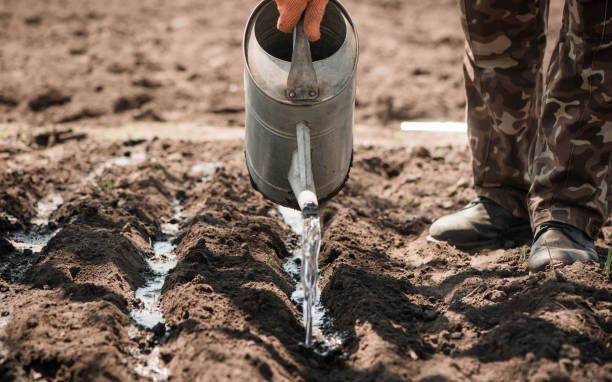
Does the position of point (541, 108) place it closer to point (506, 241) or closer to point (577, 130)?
point (577, 130)

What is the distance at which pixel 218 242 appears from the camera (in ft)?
9.68

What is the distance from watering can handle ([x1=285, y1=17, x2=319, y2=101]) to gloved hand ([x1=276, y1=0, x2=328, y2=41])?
0.02 m

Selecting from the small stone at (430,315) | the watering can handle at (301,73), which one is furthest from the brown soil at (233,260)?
the watering can handle at (301,73)

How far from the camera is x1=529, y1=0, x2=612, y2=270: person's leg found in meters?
2.49

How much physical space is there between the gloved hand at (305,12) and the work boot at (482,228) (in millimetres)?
1330

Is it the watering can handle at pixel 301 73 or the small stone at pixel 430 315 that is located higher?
the watering can handle at pixel 301 73

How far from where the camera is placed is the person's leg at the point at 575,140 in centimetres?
249

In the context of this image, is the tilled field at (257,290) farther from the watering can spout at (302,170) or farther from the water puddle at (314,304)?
the watering can spout at (302,170)

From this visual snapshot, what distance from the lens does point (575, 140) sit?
2.58m

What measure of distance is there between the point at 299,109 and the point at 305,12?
0.34 m

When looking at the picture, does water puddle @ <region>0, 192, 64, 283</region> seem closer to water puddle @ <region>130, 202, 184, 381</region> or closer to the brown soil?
the brown soil

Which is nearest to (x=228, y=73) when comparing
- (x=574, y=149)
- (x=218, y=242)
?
(x=218, y=242)

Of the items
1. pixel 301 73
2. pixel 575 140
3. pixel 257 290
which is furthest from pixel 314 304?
pixel 575 140

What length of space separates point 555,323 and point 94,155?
316 cm
